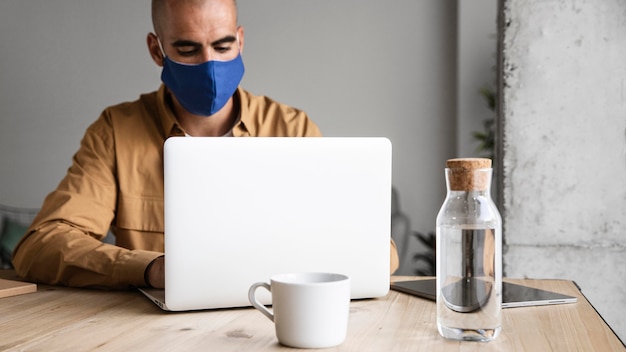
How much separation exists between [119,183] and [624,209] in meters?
1.62

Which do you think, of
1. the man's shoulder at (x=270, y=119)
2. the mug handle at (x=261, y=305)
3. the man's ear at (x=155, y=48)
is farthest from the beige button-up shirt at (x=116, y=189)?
the mug handle at (x=261, y=305)

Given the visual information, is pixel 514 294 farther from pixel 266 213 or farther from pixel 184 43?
pixel 184 43

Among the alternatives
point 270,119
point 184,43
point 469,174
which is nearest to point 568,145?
point 270,119

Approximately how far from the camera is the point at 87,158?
1.85 metres

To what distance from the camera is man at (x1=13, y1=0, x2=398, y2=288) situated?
5.83ft

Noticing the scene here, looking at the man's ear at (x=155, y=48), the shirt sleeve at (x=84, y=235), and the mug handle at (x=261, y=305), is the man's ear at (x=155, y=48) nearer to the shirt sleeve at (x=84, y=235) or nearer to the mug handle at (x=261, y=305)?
the shirt sleeve at (x=84, y=235)

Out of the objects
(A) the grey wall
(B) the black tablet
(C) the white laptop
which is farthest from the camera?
(A) the grey wall

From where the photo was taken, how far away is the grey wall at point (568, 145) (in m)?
2.30

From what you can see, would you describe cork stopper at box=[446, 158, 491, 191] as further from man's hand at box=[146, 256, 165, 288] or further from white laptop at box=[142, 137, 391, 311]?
man's hand at box=[146, 256, 165, 288]

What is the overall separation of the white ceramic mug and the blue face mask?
1093 millimetres

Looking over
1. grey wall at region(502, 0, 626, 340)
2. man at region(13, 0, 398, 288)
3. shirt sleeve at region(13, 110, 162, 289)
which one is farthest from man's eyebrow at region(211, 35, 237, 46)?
grey wall at region(502, 0, 626, 340)

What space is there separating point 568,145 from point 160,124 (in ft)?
4.41

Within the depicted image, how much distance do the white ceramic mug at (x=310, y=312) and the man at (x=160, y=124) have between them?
910mm

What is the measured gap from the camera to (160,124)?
196 centimetres
